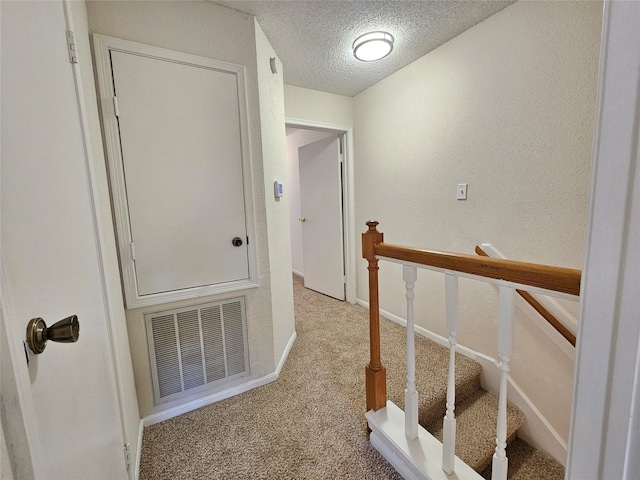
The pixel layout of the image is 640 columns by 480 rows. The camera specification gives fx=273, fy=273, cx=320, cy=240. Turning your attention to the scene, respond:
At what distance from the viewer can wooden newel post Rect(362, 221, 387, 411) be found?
1291 millimetres

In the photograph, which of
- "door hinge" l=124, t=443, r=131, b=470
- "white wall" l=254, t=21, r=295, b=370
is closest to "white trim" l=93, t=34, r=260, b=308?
"white wall" l=254, t=21, r=295, b=370

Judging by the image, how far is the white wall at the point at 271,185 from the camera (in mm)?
1708

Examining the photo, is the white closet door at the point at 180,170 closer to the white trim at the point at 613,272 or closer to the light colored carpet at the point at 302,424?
the light colored carpet at the point at 302,424

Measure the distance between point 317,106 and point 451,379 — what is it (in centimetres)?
246

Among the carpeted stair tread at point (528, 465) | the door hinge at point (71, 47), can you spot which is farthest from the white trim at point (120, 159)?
the carpeted stair tread at point (528, 465)

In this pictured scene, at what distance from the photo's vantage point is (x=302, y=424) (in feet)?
4.81

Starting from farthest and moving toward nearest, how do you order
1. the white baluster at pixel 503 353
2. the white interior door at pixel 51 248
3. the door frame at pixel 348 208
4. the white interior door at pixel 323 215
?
the white interior door at pixel 323 215
the door frame at pixel 348 208
the white baluster at pixel 503 353
the white interior door at pixel 51 248

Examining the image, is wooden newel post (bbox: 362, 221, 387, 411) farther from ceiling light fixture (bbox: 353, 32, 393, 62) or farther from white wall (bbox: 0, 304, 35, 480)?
ceiling light fixture (bbox: 353, 32, 393, 62)

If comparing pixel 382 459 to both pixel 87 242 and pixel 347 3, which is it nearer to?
pixel 87 242

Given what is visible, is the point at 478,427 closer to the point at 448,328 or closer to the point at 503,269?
the point at 448,328

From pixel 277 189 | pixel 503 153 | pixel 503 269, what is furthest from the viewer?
pixel 277 189

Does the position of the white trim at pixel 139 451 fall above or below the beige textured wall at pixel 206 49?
below

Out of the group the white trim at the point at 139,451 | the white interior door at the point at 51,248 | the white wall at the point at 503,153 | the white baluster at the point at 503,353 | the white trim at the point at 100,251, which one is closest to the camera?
the white interior door at the point at 51,248

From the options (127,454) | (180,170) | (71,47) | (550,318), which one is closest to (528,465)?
(550,318)
